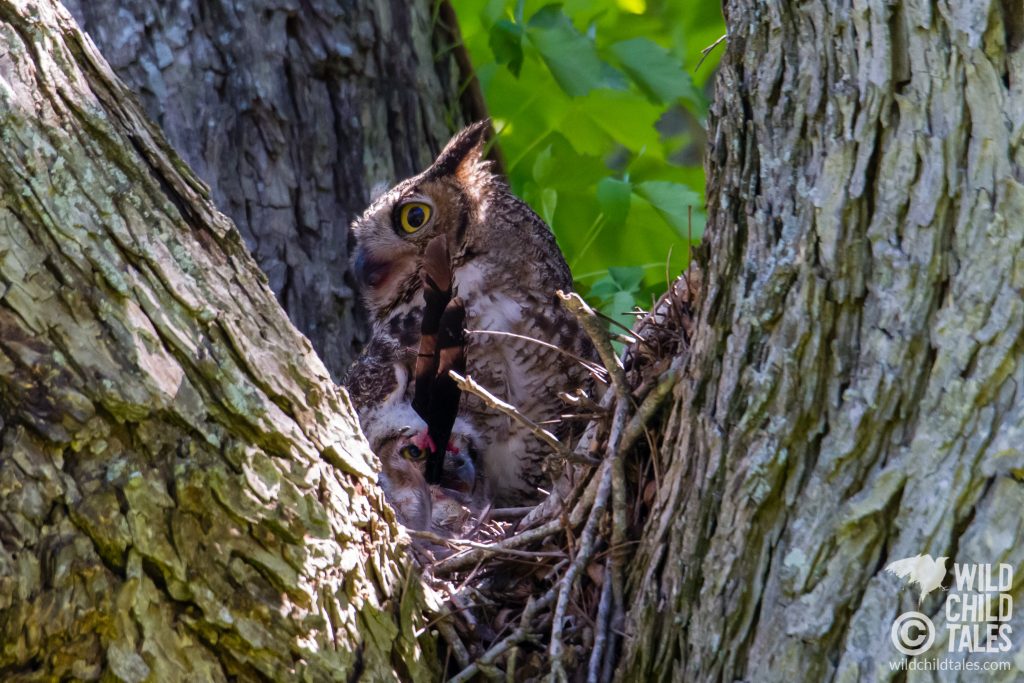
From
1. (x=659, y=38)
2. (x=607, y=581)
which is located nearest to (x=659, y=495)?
(x=607, y=581)

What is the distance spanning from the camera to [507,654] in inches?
65.7

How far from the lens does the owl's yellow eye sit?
2852 millimetres

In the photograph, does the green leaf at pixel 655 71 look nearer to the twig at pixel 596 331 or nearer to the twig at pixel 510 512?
the twig at pixel 510 512

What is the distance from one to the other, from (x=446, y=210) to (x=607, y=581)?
1.44 m

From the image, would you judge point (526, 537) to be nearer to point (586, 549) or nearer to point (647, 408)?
point (586, 549)

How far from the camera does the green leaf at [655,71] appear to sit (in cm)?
308

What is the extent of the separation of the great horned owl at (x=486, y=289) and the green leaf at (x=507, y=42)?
0.74 ft

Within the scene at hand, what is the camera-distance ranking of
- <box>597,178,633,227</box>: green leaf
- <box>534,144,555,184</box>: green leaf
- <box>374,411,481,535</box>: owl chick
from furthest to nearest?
1. <box>534,144,555,184</box>: green leaf
2. <box>597,178,633,227</box>: green leaf
3. <box>374,411,481,535</box>: owl chick

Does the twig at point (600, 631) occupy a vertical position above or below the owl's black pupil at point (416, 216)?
below

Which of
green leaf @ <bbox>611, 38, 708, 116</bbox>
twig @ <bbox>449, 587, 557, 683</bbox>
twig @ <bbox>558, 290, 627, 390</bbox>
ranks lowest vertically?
twig @ <bbox>449, 587, 557, 683</bbox>

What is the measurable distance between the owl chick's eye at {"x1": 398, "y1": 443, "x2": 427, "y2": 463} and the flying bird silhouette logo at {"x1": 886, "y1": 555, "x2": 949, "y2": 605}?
1.41 metres

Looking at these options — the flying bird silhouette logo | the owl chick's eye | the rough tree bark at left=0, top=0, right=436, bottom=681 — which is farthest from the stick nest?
the owl chick's eye

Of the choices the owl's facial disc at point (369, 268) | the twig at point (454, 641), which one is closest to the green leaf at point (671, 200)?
the owl's facial disc at point (369, 268)

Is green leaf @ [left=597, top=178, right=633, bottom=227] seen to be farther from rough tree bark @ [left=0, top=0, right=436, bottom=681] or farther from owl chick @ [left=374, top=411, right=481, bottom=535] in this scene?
rough tree bark @ [left=0, top=0, right=436, bottom=681]
